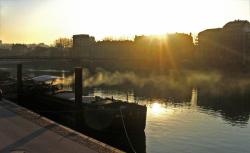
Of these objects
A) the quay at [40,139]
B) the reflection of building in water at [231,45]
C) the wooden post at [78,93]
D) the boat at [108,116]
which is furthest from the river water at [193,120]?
the reflection of building in water at [231,45]

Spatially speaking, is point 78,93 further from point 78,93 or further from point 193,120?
point 193,120

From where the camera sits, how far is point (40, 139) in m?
24.5

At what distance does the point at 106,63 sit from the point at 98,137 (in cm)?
15217

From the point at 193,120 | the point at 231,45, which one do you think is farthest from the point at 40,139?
the point at 231,45

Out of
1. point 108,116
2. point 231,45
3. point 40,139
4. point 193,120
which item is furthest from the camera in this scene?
point 231,45

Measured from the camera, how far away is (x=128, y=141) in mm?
37938

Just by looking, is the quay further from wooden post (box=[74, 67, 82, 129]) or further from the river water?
the river water

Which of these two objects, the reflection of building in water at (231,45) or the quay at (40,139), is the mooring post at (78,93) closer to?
the quay at (40,139)

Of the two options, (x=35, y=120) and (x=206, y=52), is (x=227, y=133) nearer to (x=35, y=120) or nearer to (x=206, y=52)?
(x=35, y=120)

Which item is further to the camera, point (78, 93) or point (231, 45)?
point (231, 45)

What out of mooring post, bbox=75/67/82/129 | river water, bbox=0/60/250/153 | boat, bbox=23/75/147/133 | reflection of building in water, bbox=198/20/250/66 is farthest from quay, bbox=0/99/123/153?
reflection of building in water, bbox=198/20/250/66

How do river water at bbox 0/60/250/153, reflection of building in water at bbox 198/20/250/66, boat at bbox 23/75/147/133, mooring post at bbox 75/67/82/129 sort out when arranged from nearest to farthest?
river water at bbox 0/60/250/153 < mooring post at bbox 75/67/82/129 < boat at bbox 23/75/147/133 < reflection of building in water at bbox 198/20/250/66

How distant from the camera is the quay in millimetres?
22188

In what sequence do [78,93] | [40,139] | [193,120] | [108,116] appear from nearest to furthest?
[40,139] < [78,93] < [108,116] < [193,120]
